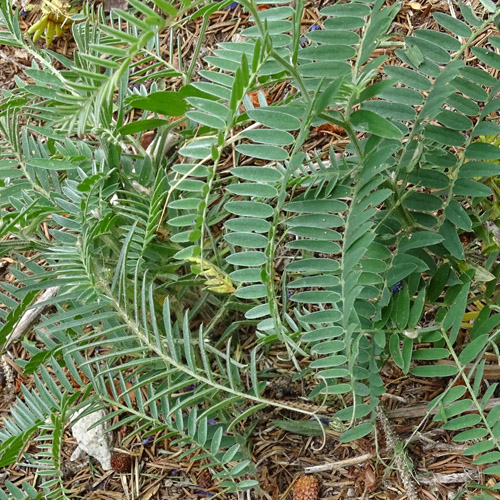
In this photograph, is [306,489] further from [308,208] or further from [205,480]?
[308,208]

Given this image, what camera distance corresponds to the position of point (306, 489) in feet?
4.04

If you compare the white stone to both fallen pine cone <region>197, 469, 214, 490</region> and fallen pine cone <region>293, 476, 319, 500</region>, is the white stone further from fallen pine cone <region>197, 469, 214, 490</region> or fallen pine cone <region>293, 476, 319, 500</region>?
fallen pine cone <region>293, 476, 319, 500</region>

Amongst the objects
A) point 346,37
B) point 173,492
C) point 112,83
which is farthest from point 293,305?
point 112,83

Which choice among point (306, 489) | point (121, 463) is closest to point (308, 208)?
point (306, 489)

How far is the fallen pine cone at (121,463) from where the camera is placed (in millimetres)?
1404

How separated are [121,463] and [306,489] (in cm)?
46

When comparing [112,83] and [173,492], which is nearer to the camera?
[112,83]

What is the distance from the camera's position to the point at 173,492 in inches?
53.5

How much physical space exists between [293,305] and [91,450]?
617 millimetres

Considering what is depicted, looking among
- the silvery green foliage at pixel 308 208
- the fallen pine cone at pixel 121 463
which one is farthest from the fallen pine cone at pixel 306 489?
the fallen pine cone at pixel 121 463

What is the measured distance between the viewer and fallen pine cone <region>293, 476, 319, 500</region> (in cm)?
123

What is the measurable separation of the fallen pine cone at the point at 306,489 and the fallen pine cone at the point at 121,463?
42 centimetres

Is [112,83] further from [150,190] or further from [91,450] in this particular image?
[91,450]

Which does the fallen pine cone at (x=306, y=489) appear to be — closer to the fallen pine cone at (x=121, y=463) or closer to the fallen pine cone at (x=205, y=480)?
the fallen pine cone at (x=205, y=480)
